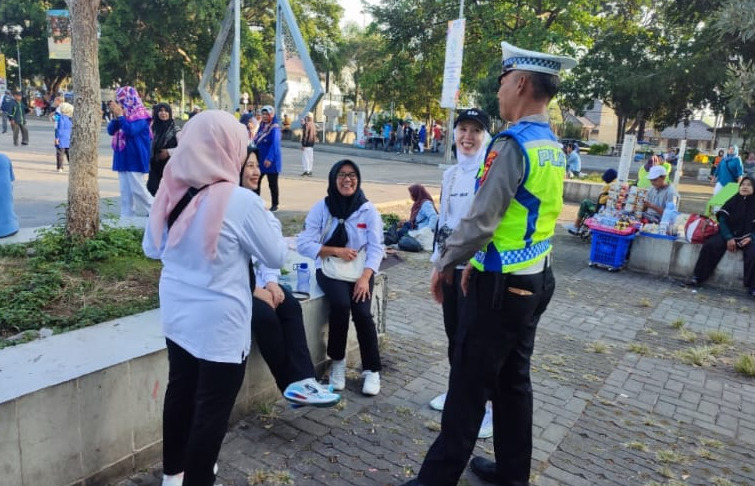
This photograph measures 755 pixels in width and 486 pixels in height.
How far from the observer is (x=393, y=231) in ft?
27.9

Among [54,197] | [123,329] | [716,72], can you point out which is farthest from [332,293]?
[716,72]

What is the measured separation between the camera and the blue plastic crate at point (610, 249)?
7.75 meters

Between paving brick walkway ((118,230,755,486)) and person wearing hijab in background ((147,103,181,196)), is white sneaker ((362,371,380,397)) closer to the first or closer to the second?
paving brick walkway ((118,230,755,486))

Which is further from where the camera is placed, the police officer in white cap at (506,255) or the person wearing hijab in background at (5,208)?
the person wearing hijab in background at (5,208)

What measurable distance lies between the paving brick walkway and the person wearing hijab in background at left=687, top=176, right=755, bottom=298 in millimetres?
1271

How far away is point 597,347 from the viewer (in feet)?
16.1

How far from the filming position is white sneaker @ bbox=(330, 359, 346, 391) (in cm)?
380

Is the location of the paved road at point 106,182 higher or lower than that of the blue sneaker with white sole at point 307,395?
higher

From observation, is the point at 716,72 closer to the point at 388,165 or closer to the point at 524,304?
the point at 388,165

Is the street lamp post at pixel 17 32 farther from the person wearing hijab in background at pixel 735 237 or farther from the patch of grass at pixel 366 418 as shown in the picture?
Result: the patch of grass at pixel 366 418

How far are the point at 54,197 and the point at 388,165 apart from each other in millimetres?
14338

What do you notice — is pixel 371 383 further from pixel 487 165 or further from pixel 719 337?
pixel 719 337

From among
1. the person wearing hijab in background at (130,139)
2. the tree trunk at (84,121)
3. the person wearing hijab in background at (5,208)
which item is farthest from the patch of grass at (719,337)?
the person wearing hijab in background at (5,208)

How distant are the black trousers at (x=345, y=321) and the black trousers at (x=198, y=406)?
4.84 ft
